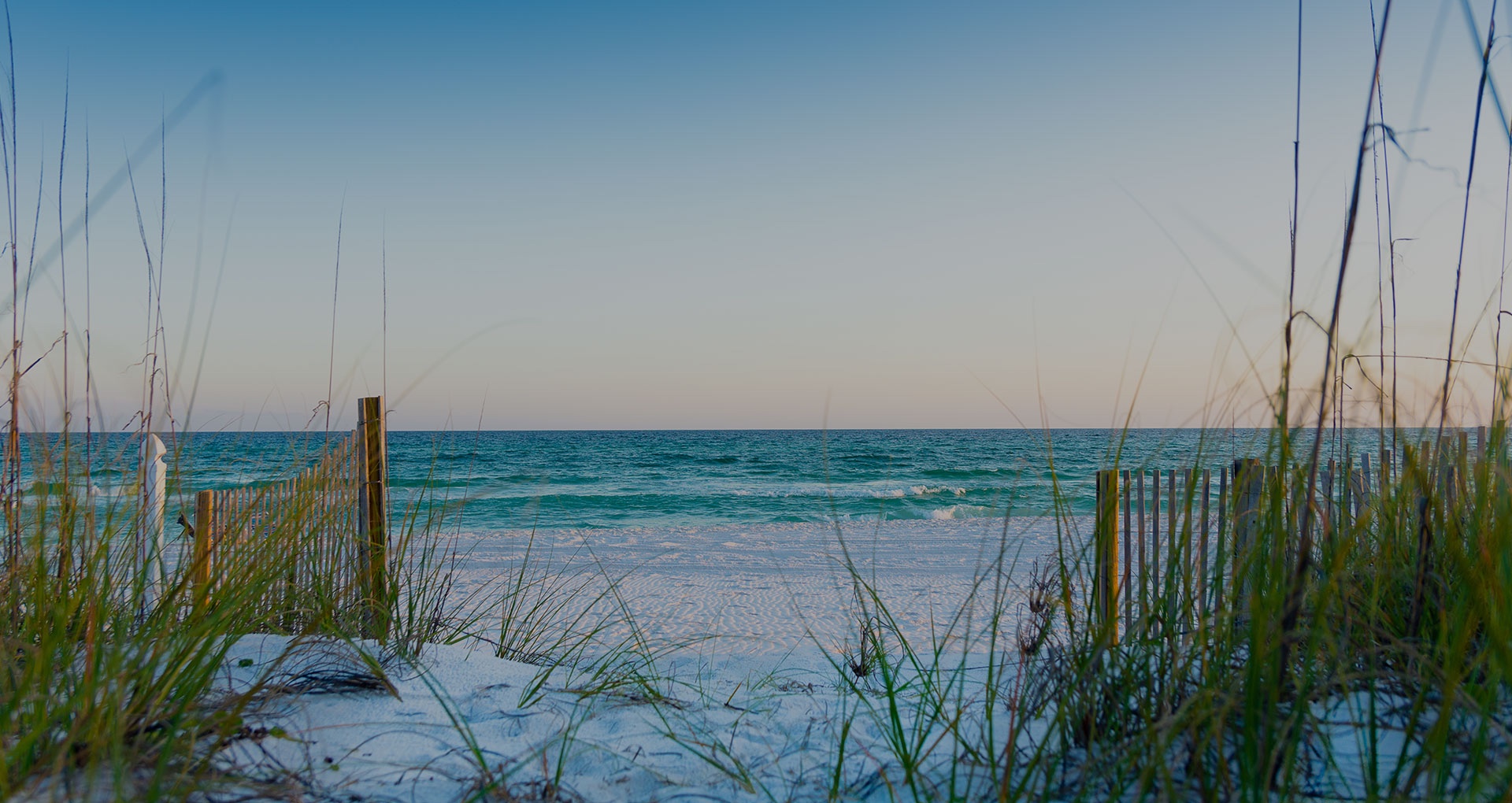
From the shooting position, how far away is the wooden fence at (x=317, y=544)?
Result: 208 centimetres

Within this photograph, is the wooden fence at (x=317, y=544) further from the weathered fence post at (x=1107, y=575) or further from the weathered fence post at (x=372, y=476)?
the weathered fence post at (x=1107, y=575)

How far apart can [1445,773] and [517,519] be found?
1392 centimetres

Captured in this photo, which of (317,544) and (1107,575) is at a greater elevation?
(1107,575)

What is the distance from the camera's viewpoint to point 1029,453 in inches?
79.7

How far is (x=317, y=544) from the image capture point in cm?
271

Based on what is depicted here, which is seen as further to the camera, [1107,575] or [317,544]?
[317,544]

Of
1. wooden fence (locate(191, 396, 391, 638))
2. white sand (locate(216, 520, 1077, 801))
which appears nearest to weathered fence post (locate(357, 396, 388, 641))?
wooden fence (locate(191, 396, 391, 638))

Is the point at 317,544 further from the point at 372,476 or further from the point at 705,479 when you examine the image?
the point at 705,479

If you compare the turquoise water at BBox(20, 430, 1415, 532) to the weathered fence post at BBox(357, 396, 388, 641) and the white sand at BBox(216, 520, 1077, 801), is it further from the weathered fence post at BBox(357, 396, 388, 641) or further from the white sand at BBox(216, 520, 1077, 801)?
the white sand at BBox(216, 520, 1077, 801)

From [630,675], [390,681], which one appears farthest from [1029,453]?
[390,681]

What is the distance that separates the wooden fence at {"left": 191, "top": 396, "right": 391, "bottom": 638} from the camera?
6.82 feet

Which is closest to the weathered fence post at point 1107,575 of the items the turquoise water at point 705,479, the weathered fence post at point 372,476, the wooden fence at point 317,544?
the turquoise water at point 705,479

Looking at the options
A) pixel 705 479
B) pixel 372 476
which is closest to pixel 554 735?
pixel 372 476

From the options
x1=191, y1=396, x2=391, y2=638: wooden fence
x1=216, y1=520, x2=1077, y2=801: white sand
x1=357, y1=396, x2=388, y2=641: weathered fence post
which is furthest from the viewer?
x1=357, y1=396, x2=388, y2=641: weathered fence post
